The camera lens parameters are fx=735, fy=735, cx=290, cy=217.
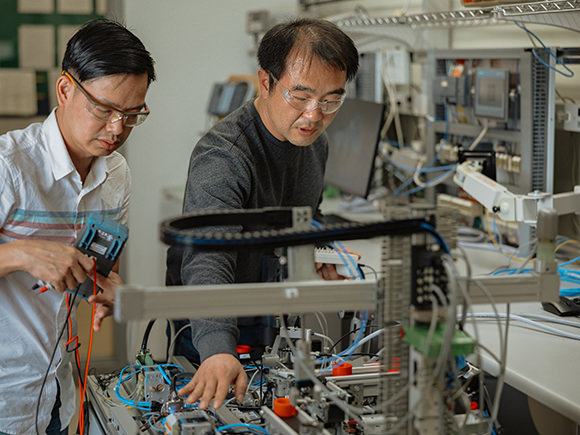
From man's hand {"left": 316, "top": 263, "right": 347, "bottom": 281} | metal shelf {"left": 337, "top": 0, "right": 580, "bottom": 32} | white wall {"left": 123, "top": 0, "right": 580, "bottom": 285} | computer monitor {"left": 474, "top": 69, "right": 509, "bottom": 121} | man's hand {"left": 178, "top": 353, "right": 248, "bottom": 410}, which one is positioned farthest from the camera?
white wall {"left": 123, "top": 0, "right": 580, "bottom": 285}

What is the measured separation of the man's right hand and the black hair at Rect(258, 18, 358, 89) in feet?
2.34

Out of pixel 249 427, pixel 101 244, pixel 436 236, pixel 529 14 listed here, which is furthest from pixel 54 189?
pixel 529 14

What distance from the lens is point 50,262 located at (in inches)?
55.4

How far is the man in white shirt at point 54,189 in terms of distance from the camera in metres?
1.57

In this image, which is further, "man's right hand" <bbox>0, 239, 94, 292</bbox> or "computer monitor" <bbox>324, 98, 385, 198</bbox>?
"computer monitor" <bbox>324, 98, 385, 198</bbox>

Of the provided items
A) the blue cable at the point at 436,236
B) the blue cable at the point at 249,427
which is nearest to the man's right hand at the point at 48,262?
the blue cable at the point at 249,427

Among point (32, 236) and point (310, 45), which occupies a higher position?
point (310, 45)

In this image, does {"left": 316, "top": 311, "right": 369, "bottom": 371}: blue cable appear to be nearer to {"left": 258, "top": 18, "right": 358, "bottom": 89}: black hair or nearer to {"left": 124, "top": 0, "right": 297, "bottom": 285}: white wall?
{"left": 258, "top": 18, "right": 358, "bottom": 89}: black hair

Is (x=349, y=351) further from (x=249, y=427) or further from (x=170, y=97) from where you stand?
(x=170, y=97)

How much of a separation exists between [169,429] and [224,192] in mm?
605

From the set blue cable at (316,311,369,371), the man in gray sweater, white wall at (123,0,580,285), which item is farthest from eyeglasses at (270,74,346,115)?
white wall at (123,0,580,285)

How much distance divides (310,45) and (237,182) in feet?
1.24

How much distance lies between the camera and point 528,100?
2.53 meters

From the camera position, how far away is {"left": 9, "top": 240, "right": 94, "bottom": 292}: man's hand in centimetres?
141
